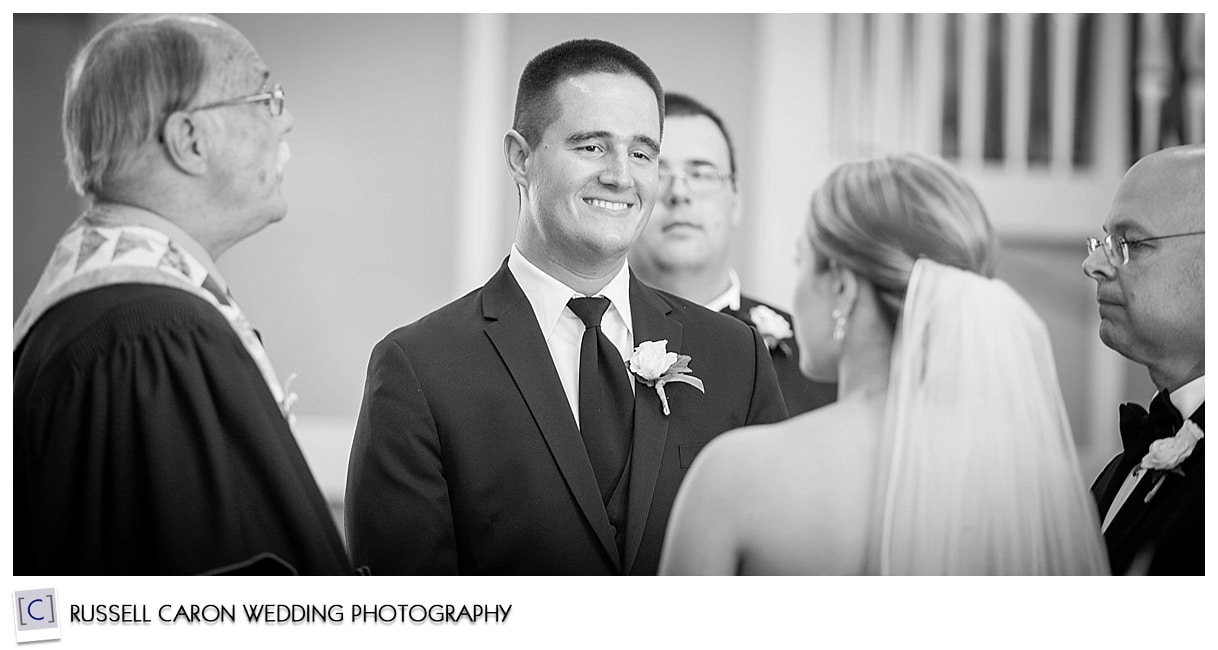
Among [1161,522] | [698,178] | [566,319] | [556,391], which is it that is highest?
[698,178]

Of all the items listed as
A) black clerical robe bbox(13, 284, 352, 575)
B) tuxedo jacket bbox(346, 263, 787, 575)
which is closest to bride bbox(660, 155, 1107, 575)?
tuxedo jacket bbox(346, 263, 787, 575)

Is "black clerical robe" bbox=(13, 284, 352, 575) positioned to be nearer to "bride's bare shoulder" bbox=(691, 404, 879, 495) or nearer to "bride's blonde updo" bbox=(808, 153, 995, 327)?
"bride's bare shoulder" bbox=(691, 404, 879, 495)

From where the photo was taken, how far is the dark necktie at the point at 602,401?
7.89 feet

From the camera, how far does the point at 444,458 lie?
93.7 inches

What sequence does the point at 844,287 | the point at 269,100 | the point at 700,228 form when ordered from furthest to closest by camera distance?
the point at 700,228 → the point at 269,100 → the point at 844,287

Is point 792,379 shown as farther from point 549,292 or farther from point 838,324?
point 549,292

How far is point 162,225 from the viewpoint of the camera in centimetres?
242

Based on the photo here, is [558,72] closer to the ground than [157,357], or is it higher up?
higher up

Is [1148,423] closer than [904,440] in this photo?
No

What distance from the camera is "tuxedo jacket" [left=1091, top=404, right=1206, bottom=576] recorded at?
2432 millimetres

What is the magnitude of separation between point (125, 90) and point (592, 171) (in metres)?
0.93

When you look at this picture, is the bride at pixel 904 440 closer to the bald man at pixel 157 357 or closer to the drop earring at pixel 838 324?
the drop earring at pixel 838 324
